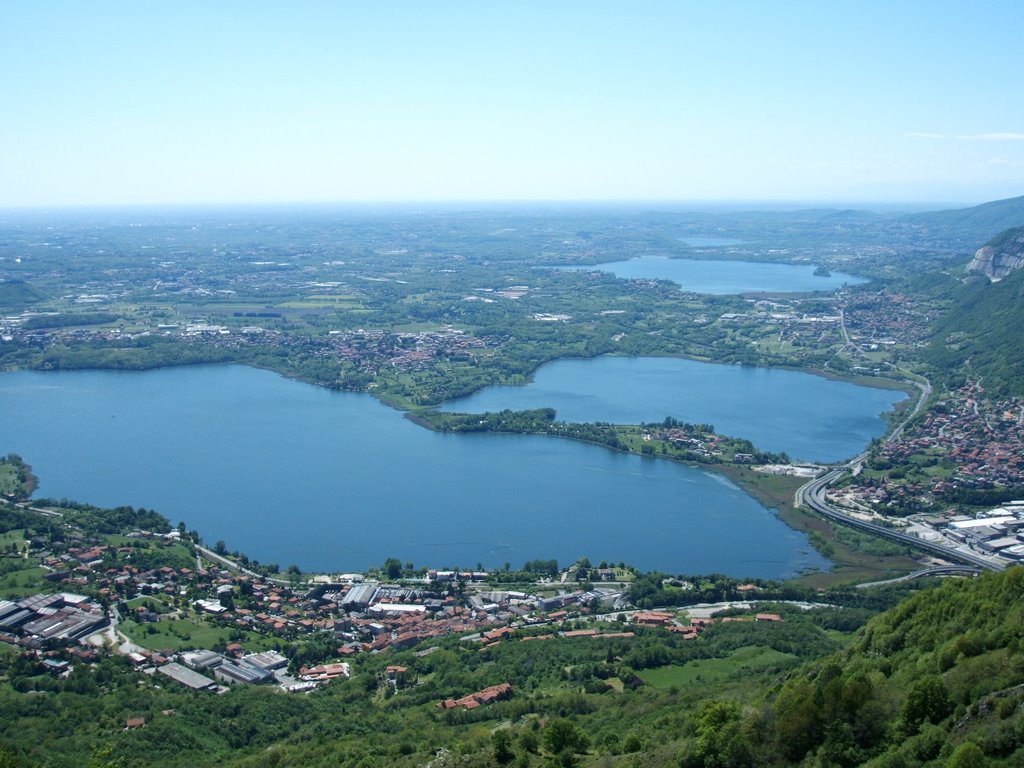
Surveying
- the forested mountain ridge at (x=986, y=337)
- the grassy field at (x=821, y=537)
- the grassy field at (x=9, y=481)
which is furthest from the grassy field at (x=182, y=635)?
the forested mountain ridge at (x=986, y=337)

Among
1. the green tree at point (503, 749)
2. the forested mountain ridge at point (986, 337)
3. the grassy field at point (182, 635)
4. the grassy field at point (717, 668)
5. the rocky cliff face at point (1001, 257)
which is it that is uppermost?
the rocky cliff face at point (1001, 257)

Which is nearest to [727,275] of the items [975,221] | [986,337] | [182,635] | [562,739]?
[986,337]

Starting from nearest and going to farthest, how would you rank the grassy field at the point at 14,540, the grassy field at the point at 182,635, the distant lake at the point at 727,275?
the grassy field at the point at 182,635
the grassy field at the point at 14,540
the distant lake at the point at 727,275

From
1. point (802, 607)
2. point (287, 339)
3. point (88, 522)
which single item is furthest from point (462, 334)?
point (802, 607)

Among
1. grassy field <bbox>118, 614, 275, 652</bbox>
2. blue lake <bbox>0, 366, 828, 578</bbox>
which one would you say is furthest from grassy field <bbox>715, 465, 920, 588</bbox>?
grassy field <bbox>118, 614, 275, 652</bbox>

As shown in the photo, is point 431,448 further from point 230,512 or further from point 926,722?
point 926,722

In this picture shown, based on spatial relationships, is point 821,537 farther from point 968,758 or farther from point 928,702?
point 968,758

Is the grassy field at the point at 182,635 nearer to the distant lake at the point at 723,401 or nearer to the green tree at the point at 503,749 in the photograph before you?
the green tree at the point at 503,749
